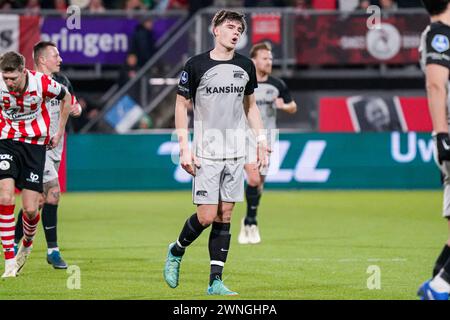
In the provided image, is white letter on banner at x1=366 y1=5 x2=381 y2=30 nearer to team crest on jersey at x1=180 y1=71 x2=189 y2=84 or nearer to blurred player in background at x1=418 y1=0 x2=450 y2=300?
team crest on jersey at x1=180 y1=71 x2=189 y2=84

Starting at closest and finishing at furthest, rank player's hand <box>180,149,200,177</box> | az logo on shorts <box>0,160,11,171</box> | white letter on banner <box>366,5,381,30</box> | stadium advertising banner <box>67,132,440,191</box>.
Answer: player's hand <box>180,149,200,177</box>
az logo on shorts <box>0,160,11,171</box>
white letter on banner <box>366,5,381,30</box>
stadium advertising banner <box>67,132,440,191</box>

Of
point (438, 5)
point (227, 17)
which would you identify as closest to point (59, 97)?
point (227, 17)

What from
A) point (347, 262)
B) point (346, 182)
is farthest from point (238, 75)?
point (346, 182)

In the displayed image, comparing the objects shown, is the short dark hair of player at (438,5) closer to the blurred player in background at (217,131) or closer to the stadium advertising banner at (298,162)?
the blurred player in background at (217,131)

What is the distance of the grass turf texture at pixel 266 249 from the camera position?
9344mm

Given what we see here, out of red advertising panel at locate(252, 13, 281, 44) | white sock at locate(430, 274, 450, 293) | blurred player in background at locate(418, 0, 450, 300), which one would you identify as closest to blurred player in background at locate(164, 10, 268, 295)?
blurred player in background at locate(418, 0, 450, 300)

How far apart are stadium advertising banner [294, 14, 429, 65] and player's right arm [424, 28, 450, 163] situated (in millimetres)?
17260

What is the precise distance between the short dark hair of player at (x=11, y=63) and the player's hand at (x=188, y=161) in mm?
1897

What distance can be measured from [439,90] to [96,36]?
1786cm

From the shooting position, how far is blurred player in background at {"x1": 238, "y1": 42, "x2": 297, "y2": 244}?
13922 millimetres

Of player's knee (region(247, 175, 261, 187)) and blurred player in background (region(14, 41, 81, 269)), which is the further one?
player's knee (region(247, 175, 261, 187))

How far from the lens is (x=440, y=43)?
7438 millimetres

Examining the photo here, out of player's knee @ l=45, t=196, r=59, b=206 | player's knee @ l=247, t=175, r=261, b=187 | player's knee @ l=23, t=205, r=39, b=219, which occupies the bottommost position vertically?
player's knee @ l=247, t=175, r=261, b=187

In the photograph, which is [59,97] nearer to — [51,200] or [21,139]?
[21,139]
